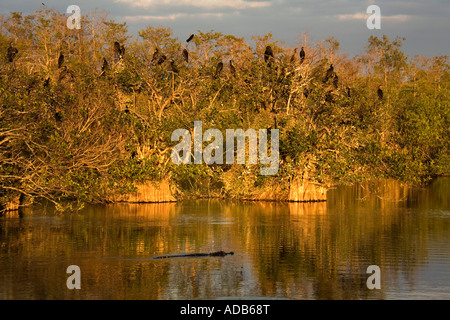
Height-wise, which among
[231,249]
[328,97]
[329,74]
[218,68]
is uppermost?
[218,68]

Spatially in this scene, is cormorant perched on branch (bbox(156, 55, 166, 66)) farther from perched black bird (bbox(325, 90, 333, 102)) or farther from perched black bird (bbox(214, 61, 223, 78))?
perched black bird (bbox(325, 90, 333, 102))

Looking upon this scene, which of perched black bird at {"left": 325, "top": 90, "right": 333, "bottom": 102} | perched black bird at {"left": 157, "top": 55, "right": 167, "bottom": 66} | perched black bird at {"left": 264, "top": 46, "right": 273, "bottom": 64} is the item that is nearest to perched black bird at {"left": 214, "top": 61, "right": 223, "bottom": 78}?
perched black bird at {"left": 264, "top": 46, "right": 273, "bottom": 64}

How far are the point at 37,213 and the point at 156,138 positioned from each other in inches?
320

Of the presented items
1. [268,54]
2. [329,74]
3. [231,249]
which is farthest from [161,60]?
[231,249]

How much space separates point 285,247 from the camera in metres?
26.4

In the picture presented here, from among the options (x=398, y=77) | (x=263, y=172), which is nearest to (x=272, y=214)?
(x=263, y=172)

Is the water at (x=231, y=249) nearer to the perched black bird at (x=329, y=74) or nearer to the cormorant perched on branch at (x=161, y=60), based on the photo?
the perched black bird at (x=329, y=74)

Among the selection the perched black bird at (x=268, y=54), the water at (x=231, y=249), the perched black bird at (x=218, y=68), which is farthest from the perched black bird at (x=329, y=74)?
the water at (x=231, y=249)

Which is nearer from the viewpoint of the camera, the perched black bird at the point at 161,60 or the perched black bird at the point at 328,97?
the perched black bird at the point at 328,97

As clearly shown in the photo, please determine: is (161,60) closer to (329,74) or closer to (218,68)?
(218,68)

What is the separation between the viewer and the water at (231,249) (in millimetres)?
19109

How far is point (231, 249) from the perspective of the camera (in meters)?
25.9

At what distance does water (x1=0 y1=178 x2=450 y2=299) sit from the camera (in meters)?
19.1

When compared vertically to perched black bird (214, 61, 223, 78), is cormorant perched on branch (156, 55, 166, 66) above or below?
above
